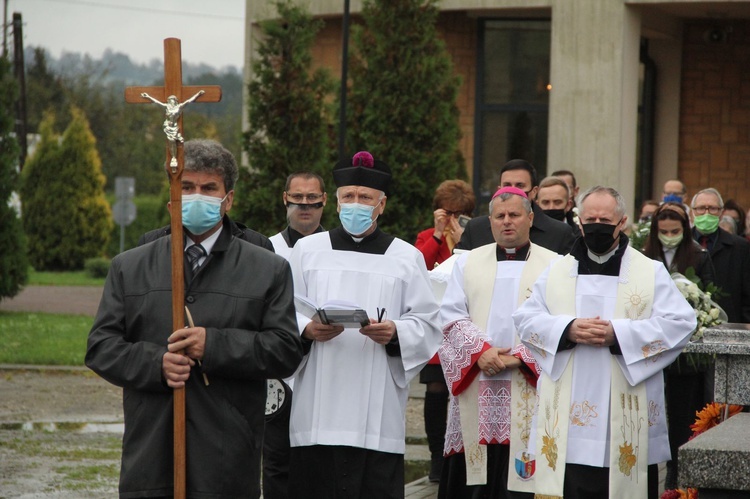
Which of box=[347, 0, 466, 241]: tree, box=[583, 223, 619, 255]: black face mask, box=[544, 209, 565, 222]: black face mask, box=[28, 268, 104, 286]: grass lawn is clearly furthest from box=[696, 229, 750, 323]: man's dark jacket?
box=[28, 268, 104, 286]: grass lawn

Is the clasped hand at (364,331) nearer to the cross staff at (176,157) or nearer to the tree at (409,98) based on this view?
the cross staff at (176,157)

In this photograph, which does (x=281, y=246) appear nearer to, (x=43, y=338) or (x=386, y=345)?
(x=386, y=345)

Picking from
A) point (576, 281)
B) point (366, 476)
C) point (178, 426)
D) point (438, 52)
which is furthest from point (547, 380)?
point (438, 52)

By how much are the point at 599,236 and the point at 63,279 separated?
2996cm

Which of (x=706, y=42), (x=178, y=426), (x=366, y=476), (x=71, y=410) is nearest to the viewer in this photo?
(x=178, y=426)

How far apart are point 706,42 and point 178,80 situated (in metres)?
15.4

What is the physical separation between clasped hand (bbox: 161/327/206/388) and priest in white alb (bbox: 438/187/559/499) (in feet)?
9.08

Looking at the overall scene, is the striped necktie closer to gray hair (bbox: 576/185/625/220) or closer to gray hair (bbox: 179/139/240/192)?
gray hair (bbox: 179/139/240/192)

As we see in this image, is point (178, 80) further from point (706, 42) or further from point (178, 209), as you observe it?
point (706, 42)

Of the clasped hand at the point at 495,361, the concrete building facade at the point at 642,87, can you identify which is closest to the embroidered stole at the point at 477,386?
the clasped hand at the point at 495,361

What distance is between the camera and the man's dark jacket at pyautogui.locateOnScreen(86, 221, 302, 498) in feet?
14.2

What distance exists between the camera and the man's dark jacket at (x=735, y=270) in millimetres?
9203

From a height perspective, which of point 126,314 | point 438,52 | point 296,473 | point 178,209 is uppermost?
point 438,52

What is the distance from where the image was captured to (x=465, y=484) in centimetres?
720
